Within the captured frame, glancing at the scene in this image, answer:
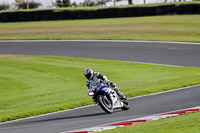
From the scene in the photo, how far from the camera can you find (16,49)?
116ft

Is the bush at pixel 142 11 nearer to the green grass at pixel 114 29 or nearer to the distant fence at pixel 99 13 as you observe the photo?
the distant fence at pixel 99 13

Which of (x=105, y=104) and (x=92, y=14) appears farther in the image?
(x=92, y=14)

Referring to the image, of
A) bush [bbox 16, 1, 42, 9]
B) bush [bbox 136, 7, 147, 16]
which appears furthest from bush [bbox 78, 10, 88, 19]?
bush [bbox 16, 1, 42, 9]

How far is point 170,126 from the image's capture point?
29.9 feet

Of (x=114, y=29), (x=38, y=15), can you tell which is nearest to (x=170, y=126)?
(x=114, y=29)

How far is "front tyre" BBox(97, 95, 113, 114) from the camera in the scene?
1195 cm

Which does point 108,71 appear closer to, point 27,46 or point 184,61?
point 184,61

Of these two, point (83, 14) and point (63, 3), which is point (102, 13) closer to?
point (83, 14)

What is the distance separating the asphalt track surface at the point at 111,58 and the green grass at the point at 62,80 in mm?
1212

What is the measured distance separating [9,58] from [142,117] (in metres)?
20.8

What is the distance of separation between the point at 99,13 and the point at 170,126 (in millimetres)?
38456

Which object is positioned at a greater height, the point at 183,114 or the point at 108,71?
the point at 183,114

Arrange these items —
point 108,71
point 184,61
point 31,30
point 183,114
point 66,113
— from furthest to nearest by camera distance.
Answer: point 31,30
point 184,61
point 108,71
point 66,113
point 183,114

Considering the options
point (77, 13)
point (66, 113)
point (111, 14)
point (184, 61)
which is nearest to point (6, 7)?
point (77, 13)
